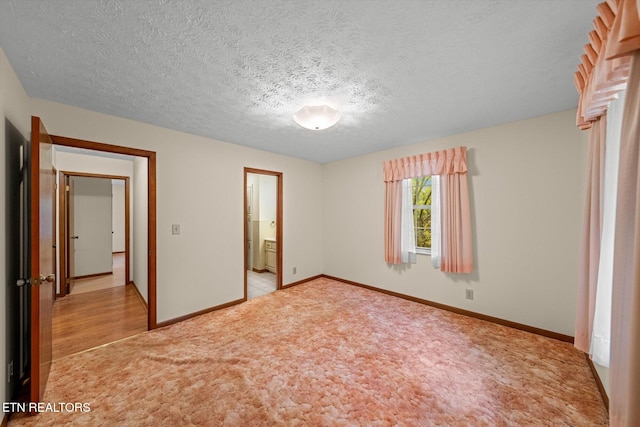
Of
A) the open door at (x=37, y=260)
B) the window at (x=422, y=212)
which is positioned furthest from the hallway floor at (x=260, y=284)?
the window at (x=422, y=212)

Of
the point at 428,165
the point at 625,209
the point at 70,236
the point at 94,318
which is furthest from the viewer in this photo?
the point at 70,236

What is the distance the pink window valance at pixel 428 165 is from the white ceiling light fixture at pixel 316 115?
1753 millimetres

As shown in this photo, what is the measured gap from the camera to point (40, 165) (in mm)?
1579

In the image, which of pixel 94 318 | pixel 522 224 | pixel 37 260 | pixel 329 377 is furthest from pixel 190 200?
pixel 522 224

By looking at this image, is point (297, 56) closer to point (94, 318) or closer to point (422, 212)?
point (422, 212)

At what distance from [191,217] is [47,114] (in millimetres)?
1555

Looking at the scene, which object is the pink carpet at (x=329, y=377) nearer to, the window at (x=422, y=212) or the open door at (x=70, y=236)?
the window at (x=422, y=212)

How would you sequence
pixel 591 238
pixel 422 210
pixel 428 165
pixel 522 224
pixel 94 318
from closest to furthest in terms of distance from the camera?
pixel 591 238 < pixel 522 224 < pixel 94 318 < pixel 428 165 < pixel 422 210

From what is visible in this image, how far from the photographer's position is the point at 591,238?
1604 mm

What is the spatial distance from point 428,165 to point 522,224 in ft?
4.19

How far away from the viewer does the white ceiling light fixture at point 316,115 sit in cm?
207

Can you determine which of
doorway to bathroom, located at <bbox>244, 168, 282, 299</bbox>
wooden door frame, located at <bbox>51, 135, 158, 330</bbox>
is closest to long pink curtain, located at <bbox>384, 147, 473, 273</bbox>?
doorway to bathroom, located at <bbox>244, 168, 282, 299</bbox>

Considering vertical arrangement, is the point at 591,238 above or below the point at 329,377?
above

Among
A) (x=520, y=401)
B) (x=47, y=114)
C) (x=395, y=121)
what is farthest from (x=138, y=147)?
(x=520, y=401)
